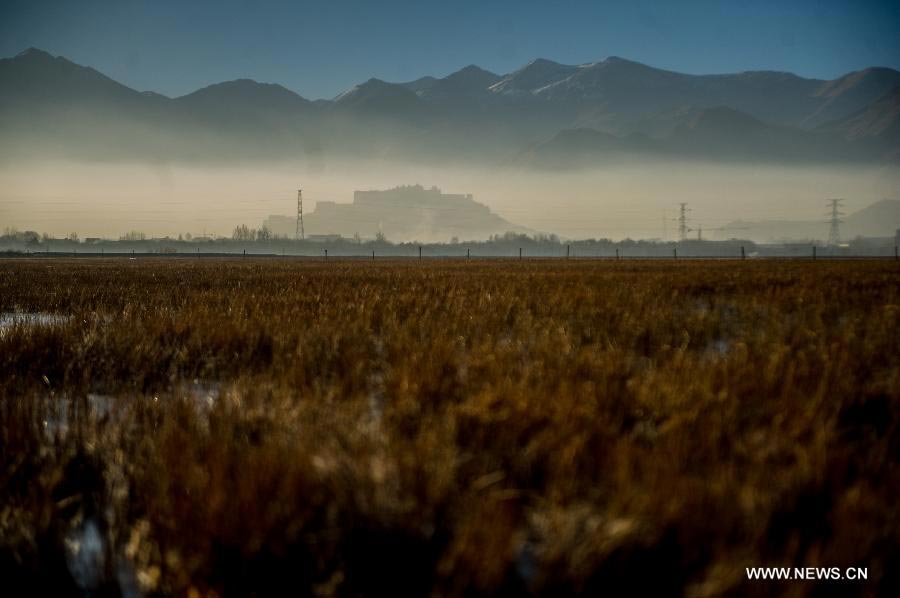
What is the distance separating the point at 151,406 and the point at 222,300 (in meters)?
10.0

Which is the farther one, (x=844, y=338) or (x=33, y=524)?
(x=844, y=338)

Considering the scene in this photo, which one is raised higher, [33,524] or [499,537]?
[499,537]

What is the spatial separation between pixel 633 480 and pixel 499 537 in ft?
2.49

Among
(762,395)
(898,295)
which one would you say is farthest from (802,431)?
(898,295)

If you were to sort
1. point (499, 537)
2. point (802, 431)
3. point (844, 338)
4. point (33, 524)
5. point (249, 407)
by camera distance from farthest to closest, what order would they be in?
1. point (844, 338)
2. point (249, 407)
3. point (802, 431)
4. point (33, 524)
5. point (499, 537)

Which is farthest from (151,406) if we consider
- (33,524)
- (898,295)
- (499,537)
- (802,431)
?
(898,295)

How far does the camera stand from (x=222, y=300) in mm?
13336

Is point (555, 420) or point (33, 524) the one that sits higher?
point (555, 420)

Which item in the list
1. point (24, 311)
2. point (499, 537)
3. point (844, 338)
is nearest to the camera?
point (499, 537)

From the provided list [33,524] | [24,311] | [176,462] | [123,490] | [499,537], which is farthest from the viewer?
[24,311]

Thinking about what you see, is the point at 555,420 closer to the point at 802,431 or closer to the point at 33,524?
the point at 802,431

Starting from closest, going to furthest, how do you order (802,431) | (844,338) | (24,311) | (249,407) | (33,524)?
1. (33,524)
2. (802,431)
3. (249,407)
4. (844,338)
5. (24,311)

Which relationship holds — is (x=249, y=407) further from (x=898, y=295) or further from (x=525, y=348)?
(x=898, y=295)

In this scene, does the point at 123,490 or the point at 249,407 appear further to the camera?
the point at 249,407
